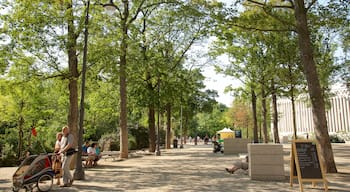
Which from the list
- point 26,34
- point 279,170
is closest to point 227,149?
point 279,170

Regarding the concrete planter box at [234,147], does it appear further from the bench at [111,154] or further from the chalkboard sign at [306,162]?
the chalkboard sign at [306,162]

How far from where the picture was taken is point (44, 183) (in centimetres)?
886

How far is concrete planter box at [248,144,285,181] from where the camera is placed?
→ 997 cm

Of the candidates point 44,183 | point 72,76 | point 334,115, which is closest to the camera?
point 44,183

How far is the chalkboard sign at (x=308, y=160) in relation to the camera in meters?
8.45

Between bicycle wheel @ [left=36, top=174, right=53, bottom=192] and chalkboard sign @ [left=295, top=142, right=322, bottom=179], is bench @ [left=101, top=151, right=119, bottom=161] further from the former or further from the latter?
chalkboard sign @ [left=295, top=142, right=322, bottom=179]

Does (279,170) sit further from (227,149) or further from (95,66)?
(227,149)

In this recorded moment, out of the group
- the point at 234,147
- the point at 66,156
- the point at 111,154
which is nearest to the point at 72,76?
the point at 66,156

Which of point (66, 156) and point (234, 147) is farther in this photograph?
point (234, 147)

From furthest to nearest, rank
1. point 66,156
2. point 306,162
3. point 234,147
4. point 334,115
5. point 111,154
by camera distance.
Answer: point 334,115 → point 234,147 → point 111,154 → point 66,156 → point 306,162

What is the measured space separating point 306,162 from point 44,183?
7155 millimetres

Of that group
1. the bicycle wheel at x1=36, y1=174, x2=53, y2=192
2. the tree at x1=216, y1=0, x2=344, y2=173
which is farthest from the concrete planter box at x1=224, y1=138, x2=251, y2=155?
the bicycle wheel at x1=36, y1=174, x2=53, y2=192

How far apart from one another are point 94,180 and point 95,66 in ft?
23.2

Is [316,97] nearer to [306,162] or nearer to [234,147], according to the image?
[306,162]
